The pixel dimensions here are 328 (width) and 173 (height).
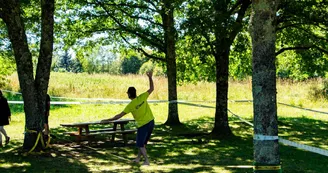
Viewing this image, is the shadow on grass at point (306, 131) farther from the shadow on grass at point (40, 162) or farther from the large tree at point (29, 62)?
the large tree at point (29, 62)

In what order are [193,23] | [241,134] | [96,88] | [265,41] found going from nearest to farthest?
[265,41] → [193,23] → [241,134] → [96,88]

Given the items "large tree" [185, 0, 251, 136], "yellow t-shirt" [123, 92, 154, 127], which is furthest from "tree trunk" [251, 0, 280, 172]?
"large tree" [185, 0, 251, 136]

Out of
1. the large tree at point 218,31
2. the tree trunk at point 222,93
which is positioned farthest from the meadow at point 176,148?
the large tree at point 218,31

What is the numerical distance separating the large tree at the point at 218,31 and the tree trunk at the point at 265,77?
7.30 m

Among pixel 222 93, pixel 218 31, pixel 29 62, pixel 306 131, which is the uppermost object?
pixel 218 31

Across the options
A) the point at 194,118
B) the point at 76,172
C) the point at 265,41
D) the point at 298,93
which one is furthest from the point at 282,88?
the point at 265,41

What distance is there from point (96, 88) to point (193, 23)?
2122 centimetres

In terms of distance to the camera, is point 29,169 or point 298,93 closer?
point 29,169

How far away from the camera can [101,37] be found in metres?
19.2

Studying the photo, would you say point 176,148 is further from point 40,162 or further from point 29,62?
point 29,62

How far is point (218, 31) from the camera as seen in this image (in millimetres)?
12016

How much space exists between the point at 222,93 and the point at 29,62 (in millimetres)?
6218

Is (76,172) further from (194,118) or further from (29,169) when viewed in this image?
(194,118)

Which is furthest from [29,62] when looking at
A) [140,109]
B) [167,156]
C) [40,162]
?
[167,156]
